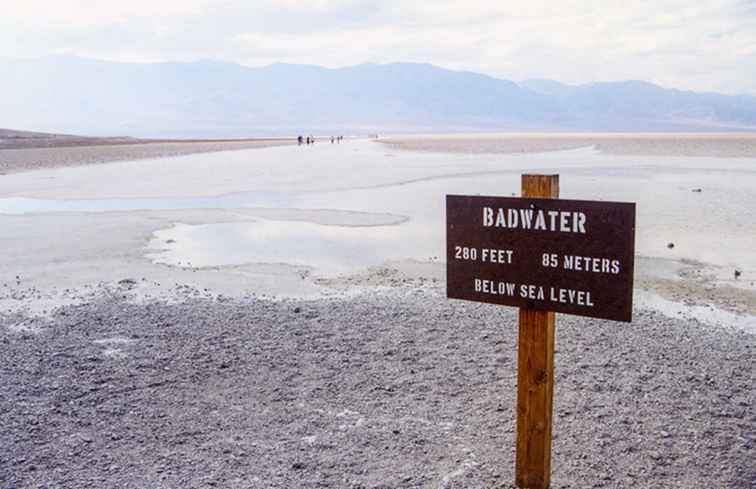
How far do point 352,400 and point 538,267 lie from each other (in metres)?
2.35

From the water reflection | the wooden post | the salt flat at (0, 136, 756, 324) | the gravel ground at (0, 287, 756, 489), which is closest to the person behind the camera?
the wooden post

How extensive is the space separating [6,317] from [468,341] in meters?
5.04

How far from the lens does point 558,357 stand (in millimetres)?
6387

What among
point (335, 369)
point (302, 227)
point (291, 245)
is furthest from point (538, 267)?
point (302, 227)

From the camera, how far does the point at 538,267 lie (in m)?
3.77

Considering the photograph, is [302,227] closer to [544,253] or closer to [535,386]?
[535,386]

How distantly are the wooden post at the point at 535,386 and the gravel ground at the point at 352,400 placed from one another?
28 centimetres

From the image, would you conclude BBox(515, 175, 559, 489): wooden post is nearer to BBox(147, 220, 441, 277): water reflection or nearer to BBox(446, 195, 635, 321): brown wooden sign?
BBox(446, 195, 635, 321): brown wooden sign

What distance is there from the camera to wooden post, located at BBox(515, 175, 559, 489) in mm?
3785

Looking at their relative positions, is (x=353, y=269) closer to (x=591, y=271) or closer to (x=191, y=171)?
(x=591, y=271)

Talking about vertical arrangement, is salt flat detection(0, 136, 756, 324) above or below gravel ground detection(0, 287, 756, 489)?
above

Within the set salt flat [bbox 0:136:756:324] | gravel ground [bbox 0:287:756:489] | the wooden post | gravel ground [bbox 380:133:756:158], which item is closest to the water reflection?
salt flat [bbox 0:136:756:324]

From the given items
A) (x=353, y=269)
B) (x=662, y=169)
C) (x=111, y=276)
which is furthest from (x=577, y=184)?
(x=111, y=276)

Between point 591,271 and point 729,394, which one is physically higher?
point 591,271
